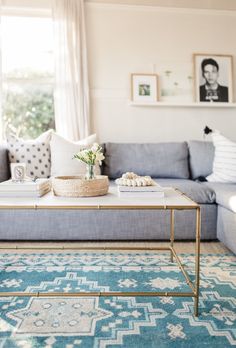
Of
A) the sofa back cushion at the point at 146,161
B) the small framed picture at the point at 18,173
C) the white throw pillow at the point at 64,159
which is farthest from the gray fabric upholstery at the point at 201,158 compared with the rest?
the small framed picture at the point at 18,173

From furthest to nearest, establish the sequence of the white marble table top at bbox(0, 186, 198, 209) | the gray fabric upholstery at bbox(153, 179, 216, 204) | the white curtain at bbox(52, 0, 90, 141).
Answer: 1. the white curtain at bbox(52, 0, 90, 141)
2. the gray fabric upholstery at bbox(153, 179, 216, 204)
3. the white marble table top at bbox(0, 186, 198, 209)

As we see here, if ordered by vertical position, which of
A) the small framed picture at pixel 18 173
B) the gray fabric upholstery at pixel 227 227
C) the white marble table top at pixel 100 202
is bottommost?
the gray fabric upholstery at pixel 227 227

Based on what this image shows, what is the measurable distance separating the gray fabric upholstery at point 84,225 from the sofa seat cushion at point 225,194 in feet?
1.37

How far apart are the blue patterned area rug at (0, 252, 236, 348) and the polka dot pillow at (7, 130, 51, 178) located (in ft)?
2.99

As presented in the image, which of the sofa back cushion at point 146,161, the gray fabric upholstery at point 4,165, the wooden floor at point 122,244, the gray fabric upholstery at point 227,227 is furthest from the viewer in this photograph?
the sofa back cushion at point 146,161

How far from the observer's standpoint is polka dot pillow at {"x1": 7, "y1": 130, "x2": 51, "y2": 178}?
2.93 m

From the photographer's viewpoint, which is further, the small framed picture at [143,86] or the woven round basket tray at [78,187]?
the small framed picture at [143,86]

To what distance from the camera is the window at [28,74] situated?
3557 mm

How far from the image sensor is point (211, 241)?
2.65 m

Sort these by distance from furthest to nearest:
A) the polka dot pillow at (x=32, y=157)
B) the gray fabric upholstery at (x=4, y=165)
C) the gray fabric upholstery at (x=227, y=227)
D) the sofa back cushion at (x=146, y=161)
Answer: the sofa back cushion at (x=146, y=161) → the polka dot pillow at (x=32, y=157) → the gray fabric upholstery at (x=4, y=165) → the gray fabric upholstery at (x=227, y=227)

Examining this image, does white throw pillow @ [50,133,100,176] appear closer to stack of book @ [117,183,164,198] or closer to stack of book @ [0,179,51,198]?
stack of book @ [0,179,51,198]

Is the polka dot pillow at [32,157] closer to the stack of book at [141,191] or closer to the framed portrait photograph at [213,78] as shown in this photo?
the stack of book at [141,191]

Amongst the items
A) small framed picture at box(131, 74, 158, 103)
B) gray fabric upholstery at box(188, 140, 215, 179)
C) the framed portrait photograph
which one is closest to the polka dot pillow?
small framed picture at box(131, 74, 158, 103)

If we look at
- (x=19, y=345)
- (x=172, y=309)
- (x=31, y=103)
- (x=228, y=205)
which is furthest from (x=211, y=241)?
(x=31, y=103)
